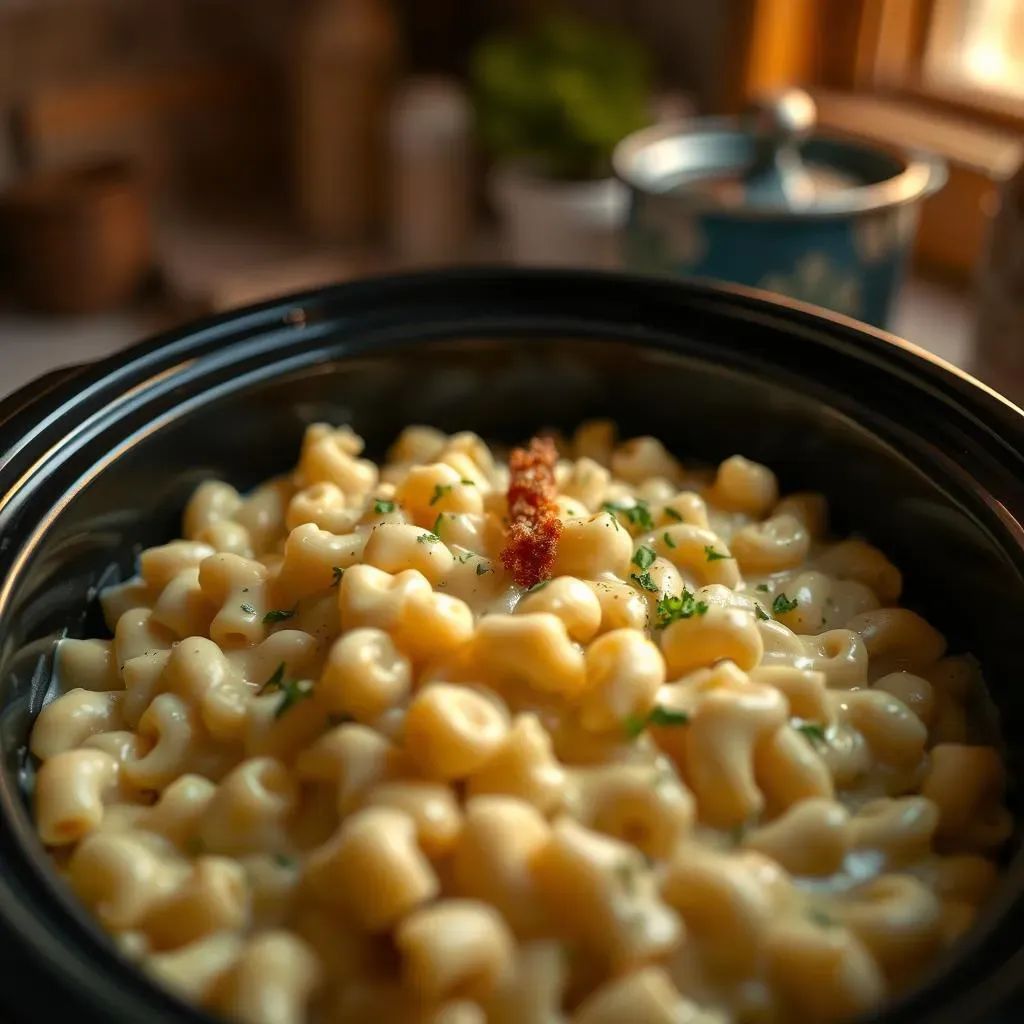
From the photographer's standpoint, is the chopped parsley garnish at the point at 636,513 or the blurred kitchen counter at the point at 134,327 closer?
the chopped parsley garnish at the point at 636,513

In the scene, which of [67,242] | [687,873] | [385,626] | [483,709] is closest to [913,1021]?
[687,873]

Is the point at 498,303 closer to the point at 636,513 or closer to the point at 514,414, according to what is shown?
the point at 514,414

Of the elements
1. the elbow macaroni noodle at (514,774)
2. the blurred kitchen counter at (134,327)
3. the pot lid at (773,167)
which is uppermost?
the pot lid at (773,167)

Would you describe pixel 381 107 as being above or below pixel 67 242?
above

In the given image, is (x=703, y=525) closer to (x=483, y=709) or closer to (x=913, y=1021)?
(x=483, y=709)

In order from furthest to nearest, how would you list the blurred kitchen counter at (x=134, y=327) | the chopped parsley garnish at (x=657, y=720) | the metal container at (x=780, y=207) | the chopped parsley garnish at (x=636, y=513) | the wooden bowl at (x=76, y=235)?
1. the wooden bowl at (x=76, y=235)
2. the blurred kitchen counter at (x=134, y=327)
3. the metal container at (x=780, y=207)
4. the chopped parsley garnish at (x=636, y=513)
5. the chopped parsley garnish at (x=657, y=720)

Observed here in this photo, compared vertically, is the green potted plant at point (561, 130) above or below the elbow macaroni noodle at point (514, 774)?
above

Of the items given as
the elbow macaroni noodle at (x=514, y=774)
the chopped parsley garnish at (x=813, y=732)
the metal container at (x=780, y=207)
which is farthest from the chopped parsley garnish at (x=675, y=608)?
the metal container at (x=780, y=207)

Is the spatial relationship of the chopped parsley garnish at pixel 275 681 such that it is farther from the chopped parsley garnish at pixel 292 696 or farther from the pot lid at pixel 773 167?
the pot lid at pixel 773 167
